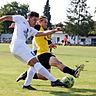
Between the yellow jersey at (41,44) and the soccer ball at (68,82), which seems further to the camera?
the yellow jersey at (41,44)

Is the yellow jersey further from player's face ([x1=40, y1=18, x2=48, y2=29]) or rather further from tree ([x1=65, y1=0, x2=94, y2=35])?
tree ([x1=65, y1=0, x2=94, y2=35])

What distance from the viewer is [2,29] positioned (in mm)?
133375

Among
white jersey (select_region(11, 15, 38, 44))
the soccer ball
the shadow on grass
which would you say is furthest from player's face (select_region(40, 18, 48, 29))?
the shadow on grass

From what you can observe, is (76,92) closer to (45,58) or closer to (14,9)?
(45,58)

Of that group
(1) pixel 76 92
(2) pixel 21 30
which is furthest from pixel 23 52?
(1) pixel 76 92

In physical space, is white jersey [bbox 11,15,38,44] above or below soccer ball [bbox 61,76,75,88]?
above

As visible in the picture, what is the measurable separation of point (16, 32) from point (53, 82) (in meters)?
1.52

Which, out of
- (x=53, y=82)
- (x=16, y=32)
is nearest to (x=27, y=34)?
(x=16, y=32)

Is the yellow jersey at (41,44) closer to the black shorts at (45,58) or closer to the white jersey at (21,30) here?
the black shorts at (45,58)

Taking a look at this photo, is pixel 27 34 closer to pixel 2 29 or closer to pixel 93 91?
pixel 93 91

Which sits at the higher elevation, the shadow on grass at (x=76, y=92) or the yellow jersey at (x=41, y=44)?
the yellow jersey at (x=41, y=44)

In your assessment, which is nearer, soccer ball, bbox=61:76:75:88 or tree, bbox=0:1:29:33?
soccer ball, bbox=61:76:75:88

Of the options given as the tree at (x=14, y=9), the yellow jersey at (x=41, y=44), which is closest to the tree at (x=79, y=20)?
the tree at (x=14, y=9)

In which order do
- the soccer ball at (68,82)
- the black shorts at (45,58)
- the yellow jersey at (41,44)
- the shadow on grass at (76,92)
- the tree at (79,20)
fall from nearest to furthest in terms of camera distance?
the shadow on grass at (76,92) < the soccer ball at (68,82) < the black shorts at (45,58) < the yellow jersey at (41,44) < the tree at (79,20)
